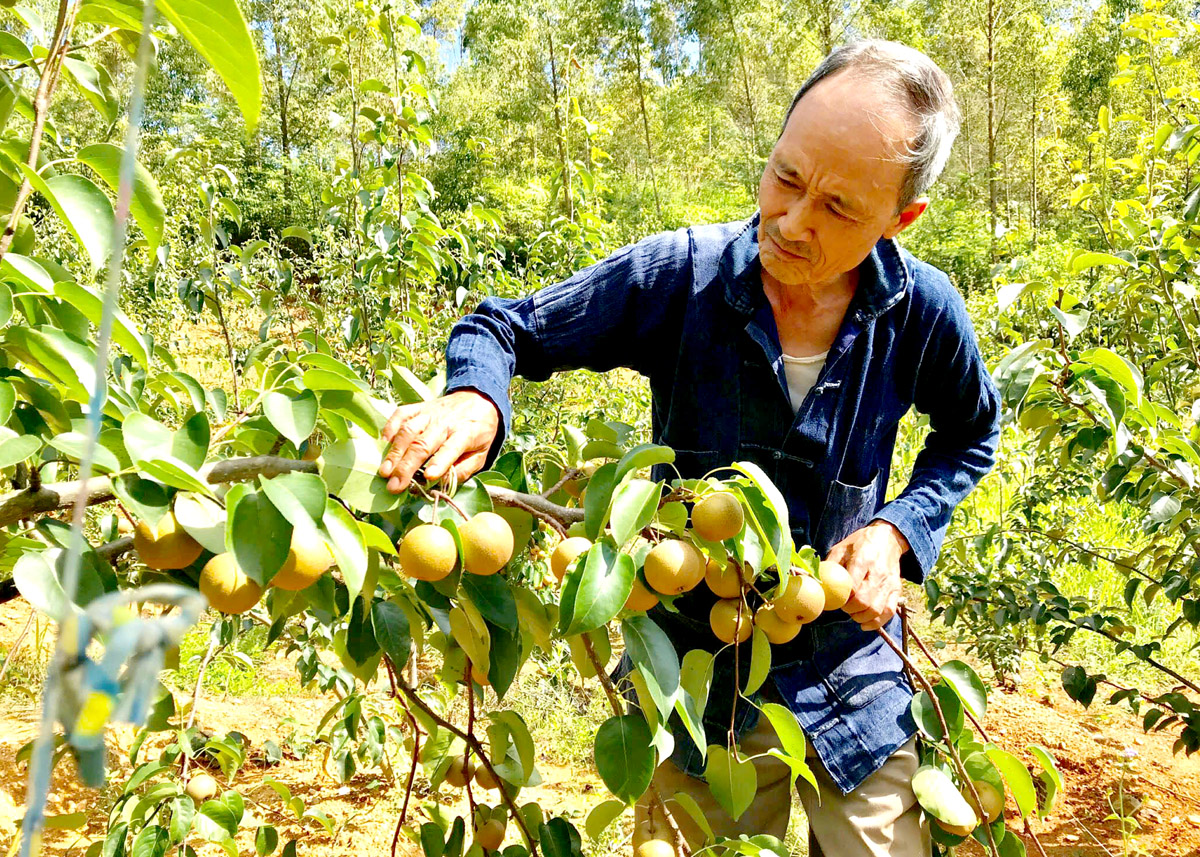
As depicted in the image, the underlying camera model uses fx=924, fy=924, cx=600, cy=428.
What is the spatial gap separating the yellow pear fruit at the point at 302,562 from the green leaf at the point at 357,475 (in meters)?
0.05

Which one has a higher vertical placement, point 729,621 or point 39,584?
point 39,584

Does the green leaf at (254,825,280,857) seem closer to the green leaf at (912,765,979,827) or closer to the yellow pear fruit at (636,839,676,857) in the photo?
the yellow pear fruit at (636,839,676,857)

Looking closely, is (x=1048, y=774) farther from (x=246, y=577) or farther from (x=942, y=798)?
(x=246, y=577)

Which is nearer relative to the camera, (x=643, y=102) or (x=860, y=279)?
(x=860, y=279)

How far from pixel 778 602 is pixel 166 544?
19.3 inches

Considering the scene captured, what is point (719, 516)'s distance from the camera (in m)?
0.69

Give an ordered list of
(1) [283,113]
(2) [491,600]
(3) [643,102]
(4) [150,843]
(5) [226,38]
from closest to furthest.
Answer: (5) [226,38]
(2) [491,600]
(4) [150,843]
(1) [283,113]
(3) [643,102]

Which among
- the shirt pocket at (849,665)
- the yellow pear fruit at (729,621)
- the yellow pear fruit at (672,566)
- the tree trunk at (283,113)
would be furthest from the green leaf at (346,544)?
the tree trunk at (283,113)

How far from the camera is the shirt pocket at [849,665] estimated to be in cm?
116

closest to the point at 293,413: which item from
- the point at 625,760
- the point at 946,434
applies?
the point at 625,760

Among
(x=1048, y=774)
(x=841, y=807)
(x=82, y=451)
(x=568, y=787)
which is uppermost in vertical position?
(x=82, y=451)

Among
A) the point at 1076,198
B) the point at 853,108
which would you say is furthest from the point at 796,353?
the point at 1076,198

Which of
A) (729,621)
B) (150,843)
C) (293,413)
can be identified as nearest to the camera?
(293,413)

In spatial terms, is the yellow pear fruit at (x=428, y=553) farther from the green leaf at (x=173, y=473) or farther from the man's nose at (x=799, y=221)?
the man's nose at (x=799, y=221)
